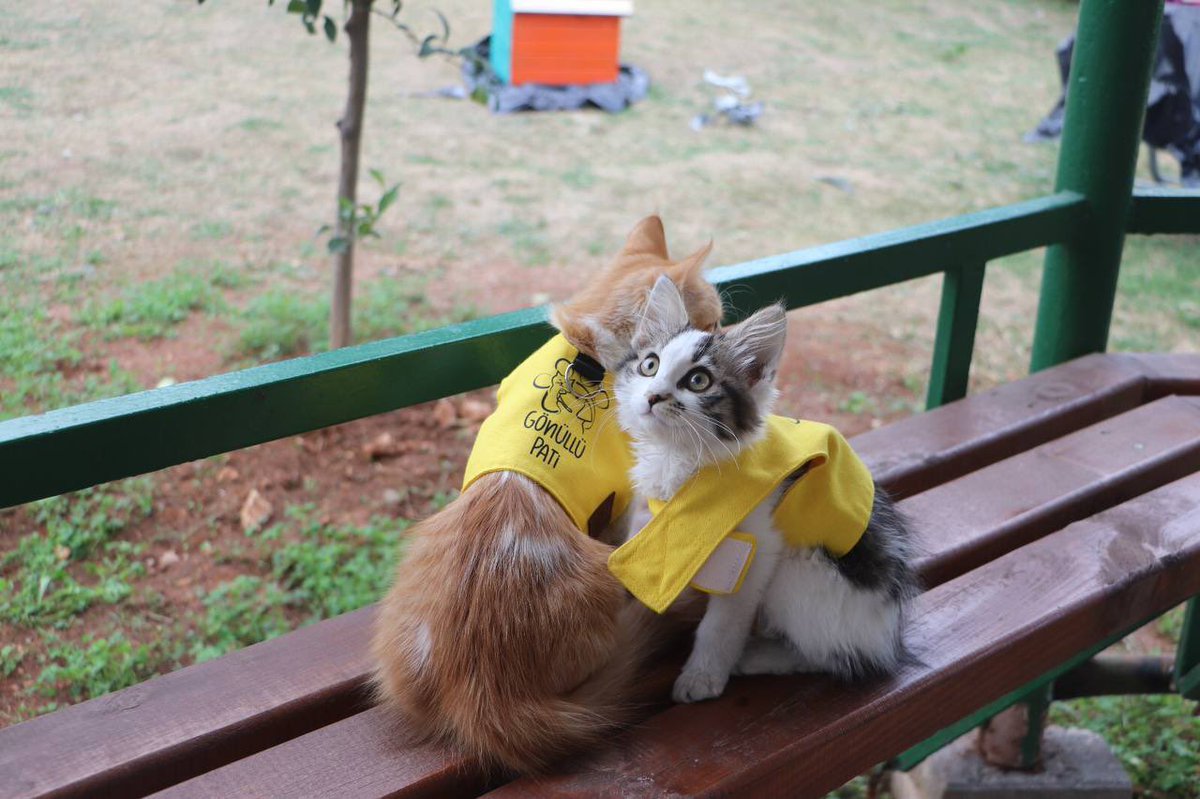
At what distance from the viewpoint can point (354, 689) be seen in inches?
58.8

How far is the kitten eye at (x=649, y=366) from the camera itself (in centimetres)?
136

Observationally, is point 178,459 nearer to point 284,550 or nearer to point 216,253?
point 284,550

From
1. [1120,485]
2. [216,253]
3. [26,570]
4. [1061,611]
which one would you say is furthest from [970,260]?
[216,253]

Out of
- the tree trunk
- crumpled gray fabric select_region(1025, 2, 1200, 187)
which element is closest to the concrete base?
the tree trunk

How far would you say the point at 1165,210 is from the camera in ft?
8.19

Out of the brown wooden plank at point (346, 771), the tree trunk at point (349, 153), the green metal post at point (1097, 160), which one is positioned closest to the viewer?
the brown wooden plank at point (346, 771)

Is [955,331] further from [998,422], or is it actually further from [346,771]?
[346,771]

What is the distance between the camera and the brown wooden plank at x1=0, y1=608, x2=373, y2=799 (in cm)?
133

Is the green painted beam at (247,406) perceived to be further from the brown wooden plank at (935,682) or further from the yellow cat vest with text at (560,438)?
the brown wooden plank at (935,682)

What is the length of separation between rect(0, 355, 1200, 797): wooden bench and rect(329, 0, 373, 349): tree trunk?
1.98m

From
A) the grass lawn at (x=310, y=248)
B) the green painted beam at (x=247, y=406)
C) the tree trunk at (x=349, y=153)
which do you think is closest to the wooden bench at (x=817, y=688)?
the green painted beam at (x=247, y=406)

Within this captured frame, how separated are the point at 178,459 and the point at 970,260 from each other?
171 centimetres

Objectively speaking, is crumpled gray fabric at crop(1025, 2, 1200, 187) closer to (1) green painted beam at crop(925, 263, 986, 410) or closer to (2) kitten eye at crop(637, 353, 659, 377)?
(1) green painted beam at crop(925, 263, 986, 410)

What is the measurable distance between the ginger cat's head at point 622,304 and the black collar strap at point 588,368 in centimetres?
1
